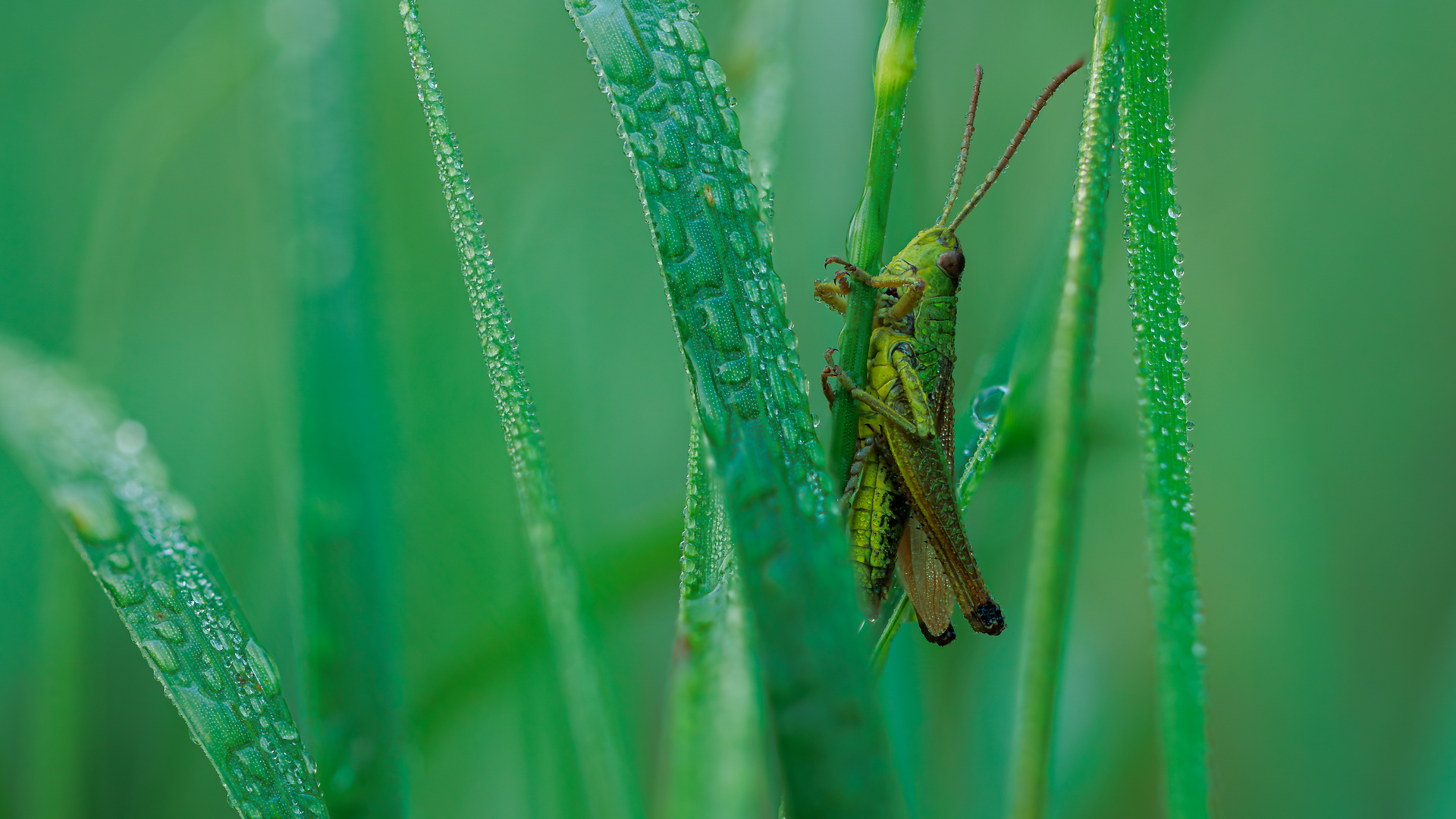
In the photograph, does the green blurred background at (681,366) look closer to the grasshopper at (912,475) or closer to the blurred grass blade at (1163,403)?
the grasshopper at (912,475)

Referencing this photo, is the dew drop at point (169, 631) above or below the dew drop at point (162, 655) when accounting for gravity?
above

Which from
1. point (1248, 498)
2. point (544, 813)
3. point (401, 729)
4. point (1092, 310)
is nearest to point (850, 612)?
point (1092, 310)

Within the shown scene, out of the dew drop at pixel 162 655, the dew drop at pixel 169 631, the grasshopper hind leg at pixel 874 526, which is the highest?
the grasshopper hind leg at pixel 874 526

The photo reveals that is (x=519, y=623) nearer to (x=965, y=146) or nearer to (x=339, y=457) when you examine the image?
(x=339, y=457)

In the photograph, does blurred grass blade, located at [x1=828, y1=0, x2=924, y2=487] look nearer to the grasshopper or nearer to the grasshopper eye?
the grasshopper

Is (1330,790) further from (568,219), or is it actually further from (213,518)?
(213,518)

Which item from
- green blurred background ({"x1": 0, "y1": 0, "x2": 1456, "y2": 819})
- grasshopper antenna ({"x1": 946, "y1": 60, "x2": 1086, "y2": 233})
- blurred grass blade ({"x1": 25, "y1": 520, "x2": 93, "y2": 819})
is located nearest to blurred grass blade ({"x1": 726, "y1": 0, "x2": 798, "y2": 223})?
green blurred background ({"x1": 0, "y1": 0, "x2": 1456, "y2": 819})

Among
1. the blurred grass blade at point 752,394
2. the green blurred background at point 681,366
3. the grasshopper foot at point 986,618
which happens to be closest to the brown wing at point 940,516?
the grasshopper foot at point 986,618
